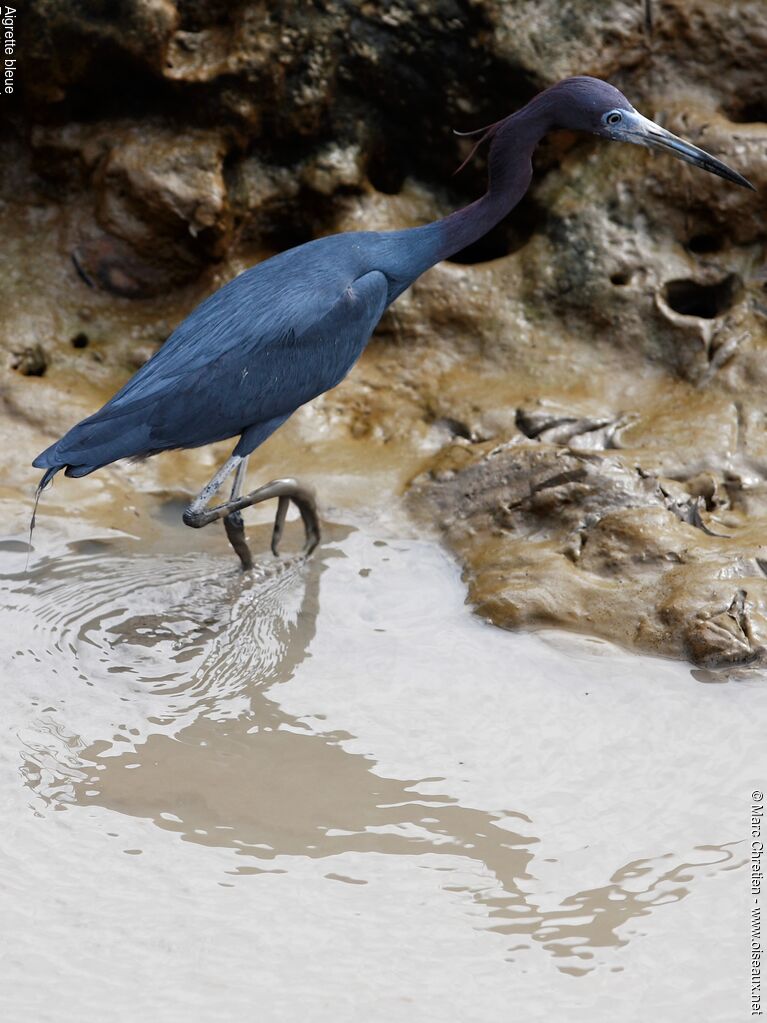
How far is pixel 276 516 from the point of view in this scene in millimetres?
4270

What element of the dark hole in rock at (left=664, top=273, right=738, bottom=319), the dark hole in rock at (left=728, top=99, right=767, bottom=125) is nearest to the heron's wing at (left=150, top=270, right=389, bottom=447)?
the dark hole in rock at (left=664, top=273, right=738, bottom=319)

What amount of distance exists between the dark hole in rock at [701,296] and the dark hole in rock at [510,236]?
61cm

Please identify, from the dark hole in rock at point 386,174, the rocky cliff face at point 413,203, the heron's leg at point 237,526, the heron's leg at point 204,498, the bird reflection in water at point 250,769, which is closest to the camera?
the bird reflection in water at point 250,769

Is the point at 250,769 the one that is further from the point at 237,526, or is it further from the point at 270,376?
the point at 270,376

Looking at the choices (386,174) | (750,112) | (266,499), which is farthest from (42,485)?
(750,112)

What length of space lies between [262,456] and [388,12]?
1.87 m

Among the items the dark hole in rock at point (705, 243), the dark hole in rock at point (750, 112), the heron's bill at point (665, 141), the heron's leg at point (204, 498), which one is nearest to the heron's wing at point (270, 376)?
the heron's leg at point (204, 498)

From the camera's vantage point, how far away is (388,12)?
4.97m

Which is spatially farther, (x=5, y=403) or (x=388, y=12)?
(x=388, y=12)

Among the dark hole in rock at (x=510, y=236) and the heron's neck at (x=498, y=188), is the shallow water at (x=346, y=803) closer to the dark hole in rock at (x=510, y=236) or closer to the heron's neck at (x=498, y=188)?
the heron's neck at (x=498, y=188)

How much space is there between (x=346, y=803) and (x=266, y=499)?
136cm

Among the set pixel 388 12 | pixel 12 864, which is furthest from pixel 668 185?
pixel 12 864

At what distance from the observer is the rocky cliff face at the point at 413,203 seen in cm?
476

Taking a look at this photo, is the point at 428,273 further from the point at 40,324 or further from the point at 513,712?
the point at 513,712
